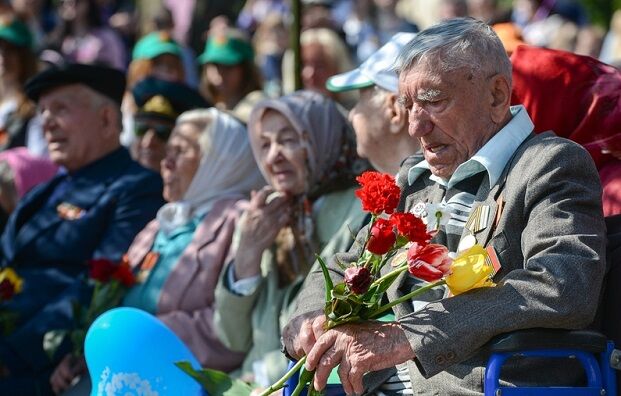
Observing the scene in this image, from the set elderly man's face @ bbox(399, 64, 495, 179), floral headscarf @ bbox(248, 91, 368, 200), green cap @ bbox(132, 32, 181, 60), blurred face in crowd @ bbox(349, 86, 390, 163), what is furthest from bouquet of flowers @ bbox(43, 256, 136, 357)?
green cap @ bbox(132, 32, 181, 60)

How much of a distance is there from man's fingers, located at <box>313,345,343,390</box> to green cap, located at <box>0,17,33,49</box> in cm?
576

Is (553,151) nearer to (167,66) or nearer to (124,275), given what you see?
(124,275)

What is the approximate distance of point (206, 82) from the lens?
8.50 m

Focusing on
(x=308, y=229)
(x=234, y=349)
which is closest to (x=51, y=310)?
(x=234, y=349)

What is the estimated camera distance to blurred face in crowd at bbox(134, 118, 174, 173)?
22.4ft

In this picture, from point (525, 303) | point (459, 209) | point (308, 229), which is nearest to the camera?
point (525, 303)

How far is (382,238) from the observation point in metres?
3.15

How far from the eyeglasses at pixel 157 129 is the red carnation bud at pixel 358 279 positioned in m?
3.83

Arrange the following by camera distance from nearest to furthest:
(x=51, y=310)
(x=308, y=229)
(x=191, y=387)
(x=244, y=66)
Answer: (x=191, y=387), (x=308, y=229), (x=51, y=310), (x=244, y=66)

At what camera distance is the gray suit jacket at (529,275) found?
3.11 meters

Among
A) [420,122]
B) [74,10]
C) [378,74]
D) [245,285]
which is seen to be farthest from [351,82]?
[74,10]

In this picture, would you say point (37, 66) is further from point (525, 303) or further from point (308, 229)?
point (525, 303)

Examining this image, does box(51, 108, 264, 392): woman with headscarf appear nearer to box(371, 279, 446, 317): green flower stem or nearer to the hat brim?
the hat brim

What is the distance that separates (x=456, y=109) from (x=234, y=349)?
2.19 meters
